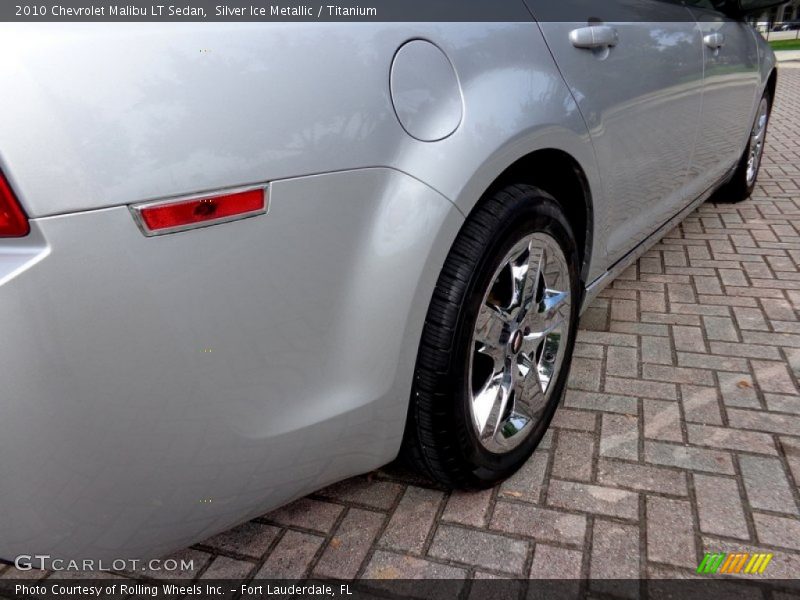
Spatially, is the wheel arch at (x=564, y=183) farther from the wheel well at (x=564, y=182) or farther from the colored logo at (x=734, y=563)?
the colored logo at (x=734, y=563)

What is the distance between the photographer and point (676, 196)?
9.87ft

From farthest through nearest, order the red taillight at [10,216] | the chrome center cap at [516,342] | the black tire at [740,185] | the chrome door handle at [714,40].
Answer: the black tire at [740,185] < the chrome door handle at [714,40] < the chrome center cap at [516,342] < the red taillight at [10,216]

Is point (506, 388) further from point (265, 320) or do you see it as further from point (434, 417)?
point (265, 320)

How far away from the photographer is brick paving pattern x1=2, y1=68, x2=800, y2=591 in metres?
1.74

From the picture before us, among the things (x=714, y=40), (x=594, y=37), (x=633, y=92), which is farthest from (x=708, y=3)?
(x=594, y=37)

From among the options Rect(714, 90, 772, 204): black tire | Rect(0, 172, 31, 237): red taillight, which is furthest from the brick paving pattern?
Rect(714, 90, 772, 204): black tire

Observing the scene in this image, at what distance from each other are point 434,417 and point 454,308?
0.93ft

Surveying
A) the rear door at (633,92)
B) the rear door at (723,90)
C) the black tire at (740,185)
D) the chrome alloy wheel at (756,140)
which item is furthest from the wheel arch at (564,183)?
the chrome alloy wheel at (756,140)

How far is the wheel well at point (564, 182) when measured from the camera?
1.84 metres

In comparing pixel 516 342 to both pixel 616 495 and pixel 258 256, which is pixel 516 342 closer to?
pixel 616 495

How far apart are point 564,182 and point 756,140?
3.37 metres

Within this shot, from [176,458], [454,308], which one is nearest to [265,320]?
[176,458]

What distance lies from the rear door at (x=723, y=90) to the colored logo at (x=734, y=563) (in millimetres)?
1971

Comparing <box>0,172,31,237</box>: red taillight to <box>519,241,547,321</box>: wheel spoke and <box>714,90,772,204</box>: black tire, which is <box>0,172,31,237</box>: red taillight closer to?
<box>519,241,547,321</box>: wheel spoke
